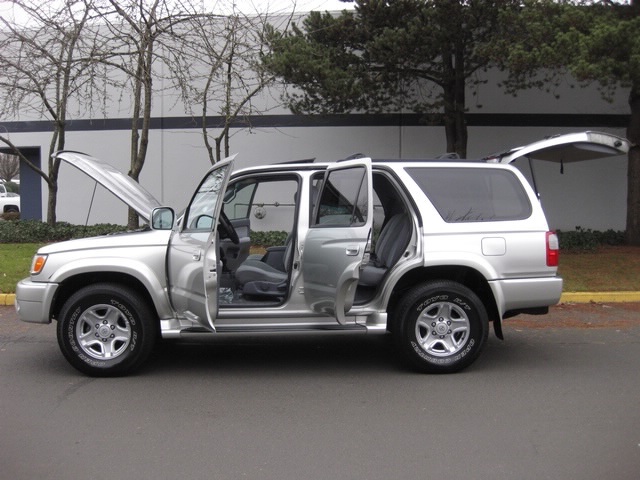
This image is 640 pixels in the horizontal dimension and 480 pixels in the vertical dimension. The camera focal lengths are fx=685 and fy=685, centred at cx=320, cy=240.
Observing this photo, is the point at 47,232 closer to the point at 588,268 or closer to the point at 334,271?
the point at 588,268

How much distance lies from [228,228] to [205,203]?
0.62 metres

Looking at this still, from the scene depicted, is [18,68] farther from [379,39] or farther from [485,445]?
[485,445]

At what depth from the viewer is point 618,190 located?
674 inches

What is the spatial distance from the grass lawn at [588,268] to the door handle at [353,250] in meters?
6.08

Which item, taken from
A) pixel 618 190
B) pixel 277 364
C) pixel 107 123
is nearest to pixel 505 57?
pixel 618 190

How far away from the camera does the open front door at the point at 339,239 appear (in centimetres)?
586

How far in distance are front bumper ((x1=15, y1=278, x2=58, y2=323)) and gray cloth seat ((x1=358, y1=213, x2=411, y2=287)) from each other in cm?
287

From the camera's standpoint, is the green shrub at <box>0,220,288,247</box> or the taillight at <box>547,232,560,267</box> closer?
the taillight at <box>547,232,560,267</box>

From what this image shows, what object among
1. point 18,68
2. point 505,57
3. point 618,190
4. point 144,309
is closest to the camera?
point 144,309

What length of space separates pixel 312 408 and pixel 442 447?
122 centimetres

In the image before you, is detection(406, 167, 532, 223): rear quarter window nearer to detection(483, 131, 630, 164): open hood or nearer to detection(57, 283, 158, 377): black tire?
detection(483, 131, 630, 164): open hood

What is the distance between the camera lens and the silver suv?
20.0ft

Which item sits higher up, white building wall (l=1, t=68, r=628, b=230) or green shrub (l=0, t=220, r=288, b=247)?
white building wall (l=1, t=68, r=628, b=230)

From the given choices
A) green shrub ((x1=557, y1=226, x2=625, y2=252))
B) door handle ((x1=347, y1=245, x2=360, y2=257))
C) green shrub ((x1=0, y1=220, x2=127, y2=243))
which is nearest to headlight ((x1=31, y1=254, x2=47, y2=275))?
door handle ((x1=347, y1=245, x2=360, y2=257))
